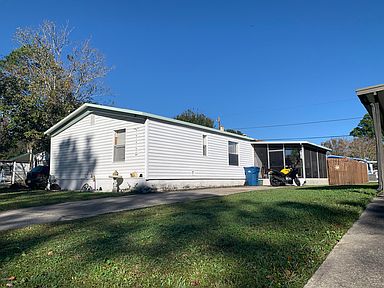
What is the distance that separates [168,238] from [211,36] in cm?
1668

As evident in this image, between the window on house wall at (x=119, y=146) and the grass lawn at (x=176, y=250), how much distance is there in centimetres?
810

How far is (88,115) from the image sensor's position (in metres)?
15.3

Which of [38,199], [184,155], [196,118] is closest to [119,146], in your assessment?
[184,155]

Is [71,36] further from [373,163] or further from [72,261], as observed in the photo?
[373,163]

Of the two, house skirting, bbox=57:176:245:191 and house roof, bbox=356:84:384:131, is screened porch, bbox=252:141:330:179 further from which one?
house roof, bbox=356:84:384:131

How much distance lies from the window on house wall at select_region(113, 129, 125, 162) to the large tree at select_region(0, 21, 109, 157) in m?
9.19

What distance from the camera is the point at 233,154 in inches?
716

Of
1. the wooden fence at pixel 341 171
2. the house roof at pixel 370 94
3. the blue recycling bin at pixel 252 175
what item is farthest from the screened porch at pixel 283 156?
the house roof at pixel 370 94

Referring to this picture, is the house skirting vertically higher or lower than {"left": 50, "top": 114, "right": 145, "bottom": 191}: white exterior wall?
lower

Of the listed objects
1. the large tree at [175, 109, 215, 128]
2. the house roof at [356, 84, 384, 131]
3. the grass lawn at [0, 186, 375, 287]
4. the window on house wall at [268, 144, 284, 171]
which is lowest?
the grass lawn at [0, 186, 375, 287]

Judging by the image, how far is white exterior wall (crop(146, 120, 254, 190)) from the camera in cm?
1267

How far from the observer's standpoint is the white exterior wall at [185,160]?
12672mm

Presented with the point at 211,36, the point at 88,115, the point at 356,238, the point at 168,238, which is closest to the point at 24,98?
the point at 88,115

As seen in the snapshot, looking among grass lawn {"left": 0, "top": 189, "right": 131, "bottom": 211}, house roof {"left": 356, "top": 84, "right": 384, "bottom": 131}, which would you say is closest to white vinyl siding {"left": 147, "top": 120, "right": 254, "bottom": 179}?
grass lawn {"left": 0, "top": 189, "right": 131, "bottom": 211}
